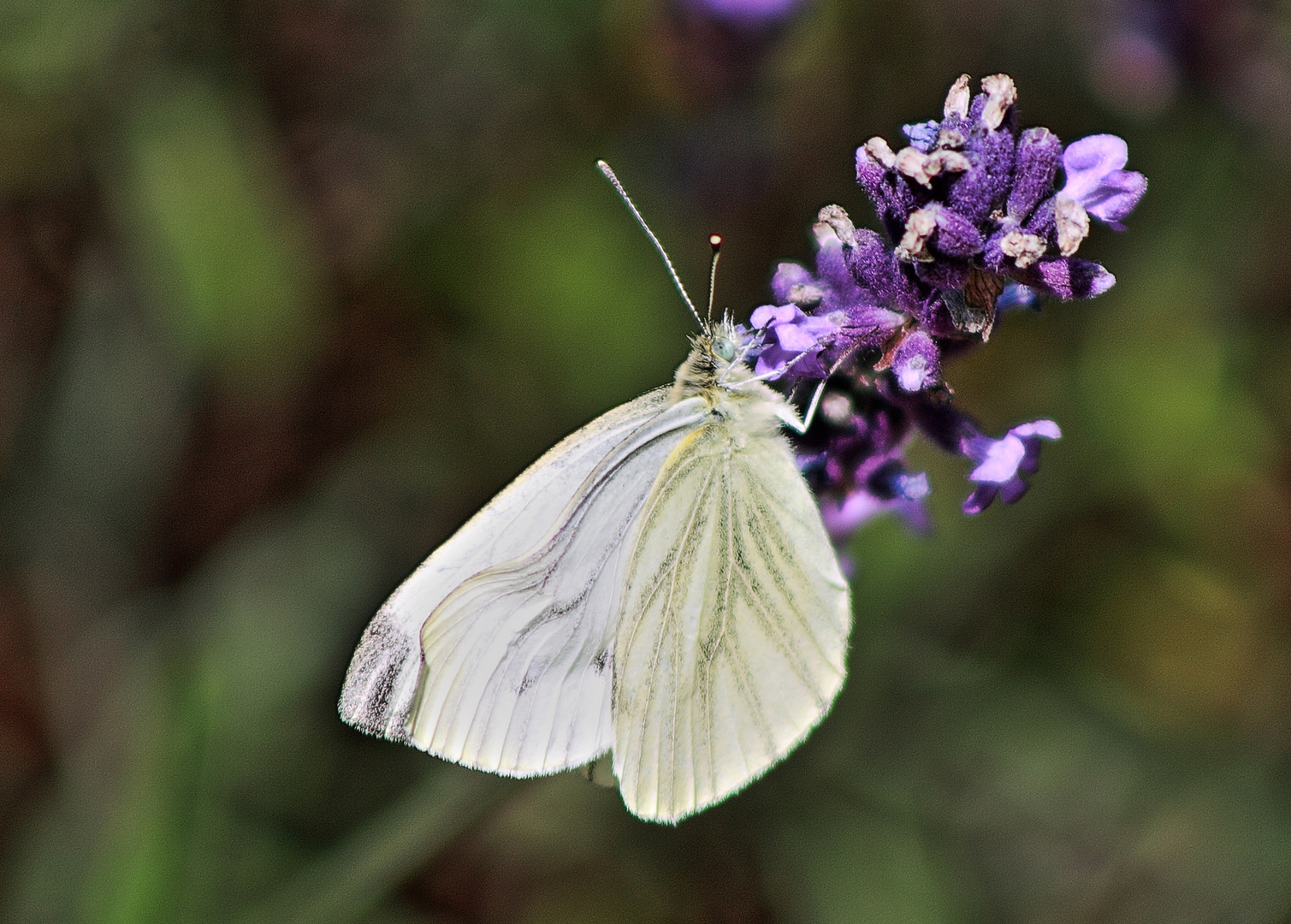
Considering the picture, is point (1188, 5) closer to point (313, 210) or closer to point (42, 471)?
point (313, 210)

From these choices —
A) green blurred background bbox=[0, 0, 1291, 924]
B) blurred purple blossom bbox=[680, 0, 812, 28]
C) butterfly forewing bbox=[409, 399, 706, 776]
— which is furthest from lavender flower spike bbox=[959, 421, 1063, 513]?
blurred purple blossom bbox=[680, 0, 812, 28]

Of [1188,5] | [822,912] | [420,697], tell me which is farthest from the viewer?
[1188,5]

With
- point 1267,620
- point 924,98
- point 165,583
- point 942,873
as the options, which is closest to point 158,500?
point 165,583

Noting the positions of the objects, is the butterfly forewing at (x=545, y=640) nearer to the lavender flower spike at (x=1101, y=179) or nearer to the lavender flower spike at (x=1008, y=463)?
the lavender flower spike at (x=1008, y=463)

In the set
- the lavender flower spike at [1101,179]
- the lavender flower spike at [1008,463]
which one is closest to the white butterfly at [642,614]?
the lavender flower spike at [1008,463]

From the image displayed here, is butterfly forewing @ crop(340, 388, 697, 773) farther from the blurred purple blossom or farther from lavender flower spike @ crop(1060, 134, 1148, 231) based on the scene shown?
the blurred purple blossom

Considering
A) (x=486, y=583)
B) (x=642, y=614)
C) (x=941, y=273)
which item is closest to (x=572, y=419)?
(x=642, y=614)

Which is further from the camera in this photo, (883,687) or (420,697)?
(883,687)
